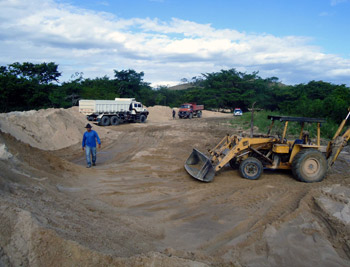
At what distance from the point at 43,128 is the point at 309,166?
12.8 metres

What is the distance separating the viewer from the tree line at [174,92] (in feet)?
85.8

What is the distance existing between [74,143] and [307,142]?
38.2 ft

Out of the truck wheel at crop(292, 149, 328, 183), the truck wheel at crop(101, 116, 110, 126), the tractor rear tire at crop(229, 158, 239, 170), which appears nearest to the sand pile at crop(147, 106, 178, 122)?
the truck wheel at crop(101, 116, 110, 126)

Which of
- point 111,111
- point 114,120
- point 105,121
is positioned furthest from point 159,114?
point 105,121

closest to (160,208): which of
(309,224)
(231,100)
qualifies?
(309,224)

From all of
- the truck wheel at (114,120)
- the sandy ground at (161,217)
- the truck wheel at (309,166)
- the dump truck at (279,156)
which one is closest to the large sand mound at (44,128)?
the sandy ground at (161,217)

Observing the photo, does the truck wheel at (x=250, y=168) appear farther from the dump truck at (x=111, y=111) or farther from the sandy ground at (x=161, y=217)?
the dump truck at (x=111, y=111)

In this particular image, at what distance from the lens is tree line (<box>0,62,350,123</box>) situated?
85.8 feet

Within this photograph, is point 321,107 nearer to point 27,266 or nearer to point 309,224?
point 309,224

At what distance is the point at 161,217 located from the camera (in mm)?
6328

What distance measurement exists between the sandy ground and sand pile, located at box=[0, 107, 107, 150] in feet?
17.0

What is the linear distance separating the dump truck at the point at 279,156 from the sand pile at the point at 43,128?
8.34 m

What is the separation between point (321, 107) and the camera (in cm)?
2584

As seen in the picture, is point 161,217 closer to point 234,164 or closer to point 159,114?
point 234,164
